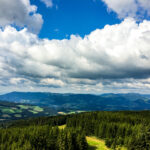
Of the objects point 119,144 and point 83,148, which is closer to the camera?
point 83,148

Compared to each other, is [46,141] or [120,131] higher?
[120,131]

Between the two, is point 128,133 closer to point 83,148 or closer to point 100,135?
point 100,135

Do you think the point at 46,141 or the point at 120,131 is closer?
the point at 46,141

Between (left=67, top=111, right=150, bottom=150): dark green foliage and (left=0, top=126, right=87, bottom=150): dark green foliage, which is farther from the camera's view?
(left=0, top=126, right=87, bottom=150): dark green foliage

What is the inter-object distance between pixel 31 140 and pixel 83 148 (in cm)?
2835

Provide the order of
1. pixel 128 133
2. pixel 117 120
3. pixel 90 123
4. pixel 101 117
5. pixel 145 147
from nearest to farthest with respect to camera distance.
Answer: pixel 145 147 → pixel 128 133 → pixel 90 123 → pixel 117 120 → pixel 101 117

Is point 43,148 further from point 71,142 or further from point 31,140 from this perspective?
point 71,142

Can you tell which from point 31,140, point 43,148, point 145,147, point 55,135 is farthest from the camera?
point 55,135

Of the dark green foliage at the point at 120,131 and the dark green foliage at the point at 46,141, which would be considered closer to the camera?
the dark green foliage at the point at 120,131

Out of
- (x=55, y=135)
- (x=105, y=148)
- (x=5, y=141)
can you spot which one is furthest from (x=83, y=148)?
(x=5, y=141)

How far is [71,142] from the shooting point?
218ft

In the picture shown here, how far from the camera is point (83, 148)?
Result: 66938 millimetres

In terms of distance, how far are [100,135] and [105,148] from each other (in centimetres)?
2326

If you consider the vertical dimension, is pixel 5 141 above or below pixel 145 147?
below
